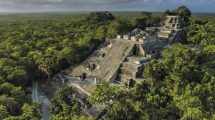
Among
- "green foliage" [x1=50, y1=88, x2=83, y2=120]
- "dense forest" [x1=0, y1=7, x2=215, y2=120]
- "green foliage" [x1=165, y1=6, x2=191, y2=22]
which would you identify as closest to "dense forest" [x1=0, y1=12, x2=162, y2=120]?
"dense forest" [x1=0, y1=7, x2=215, y2=120]

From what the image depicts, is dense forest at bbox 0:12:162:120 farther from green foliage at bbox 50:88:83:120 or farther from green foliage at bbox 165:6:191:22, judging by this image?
green foliage at bbox 165:6:191:22

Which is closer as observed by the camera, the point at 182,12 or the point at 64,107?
the point at 64,107

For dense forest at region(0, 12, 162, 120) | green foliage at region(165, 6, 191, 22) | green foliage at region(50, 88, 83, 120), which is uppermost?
green foliage at region(165, 6, 191, 22)

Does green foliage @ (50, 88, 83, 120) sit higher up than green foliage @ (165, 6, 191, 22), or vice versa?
green foliage @ (165, 6, 191, 22)

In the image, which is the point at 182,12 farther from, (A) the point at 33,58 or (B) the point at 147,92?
(B) the point at 147,92

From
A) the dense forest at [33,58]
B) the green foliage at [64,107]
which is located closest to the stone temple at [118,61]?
the dense forest at [33,58]

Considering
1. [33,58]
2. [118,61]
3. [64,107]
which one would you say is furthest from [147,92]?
[33,58]

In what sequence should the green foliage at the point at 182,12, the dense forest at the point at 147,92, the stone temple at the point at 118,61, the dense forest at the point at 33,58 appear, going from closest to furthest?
the dense forest at the point at 147,92, the dense forest at the point at 33,58, the stone temple at the point at 118,61, the green foliage at the point at 182,12

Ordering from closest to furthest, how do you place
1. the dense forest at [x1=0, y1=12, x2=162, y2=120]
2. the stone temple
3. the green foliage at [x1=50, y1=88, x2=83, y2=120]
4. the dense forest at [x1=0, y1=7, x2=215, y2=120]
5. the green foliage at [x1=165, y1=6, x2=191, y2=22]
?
the green foliage at [x1=50, y1=88, x2=83, y2=120]
the dense forest at [x1=0, y1=7, x2=215, y2=120]
the dense forest at [x1=0, y1=12, x2=162, y2=120]
the stone temple
the green foliage at [x1=165, y1=6, x2=191, y2=22]

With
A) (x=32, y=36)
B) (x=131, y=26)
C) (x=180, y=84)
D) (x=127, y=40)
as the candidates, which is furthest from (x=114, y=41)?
(x=32, y=36)

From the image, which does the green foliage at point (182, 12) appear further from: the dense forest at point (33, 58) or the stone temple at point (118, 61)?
the stone temple at point (118, 61)
